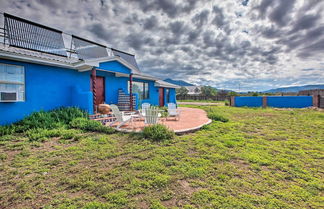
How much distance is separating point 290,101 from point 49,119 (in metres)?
26.0

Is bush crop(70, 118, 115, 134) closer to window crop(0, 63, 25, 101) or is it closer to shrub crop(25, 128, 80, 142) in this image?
shrub crop(25, 128, 80, 142)

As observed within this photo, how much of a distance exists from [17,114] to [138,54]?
1220cm

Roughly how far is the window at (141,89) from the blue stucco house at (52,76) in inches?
52.4

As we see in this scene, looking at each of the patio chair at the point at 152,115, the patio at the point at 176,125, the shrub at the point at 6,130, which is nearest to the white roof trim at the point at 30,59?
the shrub at the point at 6,130

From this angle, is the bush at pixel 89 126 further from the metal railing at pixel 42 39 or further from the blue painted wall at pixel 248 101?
the blue painted wall at pixel 248 101

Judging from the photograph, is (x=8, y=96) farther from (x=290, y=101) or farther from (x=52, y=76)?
(x=290, y=101)

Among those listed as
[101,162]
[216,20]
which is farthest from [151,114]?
[216,20]

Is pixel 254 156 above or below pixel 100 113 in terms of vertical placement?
below

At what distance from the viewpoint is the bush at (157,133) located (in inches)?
192

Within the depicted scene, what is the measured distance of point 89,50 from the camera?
33.6 feet

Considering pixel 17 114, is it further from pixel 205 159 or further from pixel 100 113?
pixel 205 159

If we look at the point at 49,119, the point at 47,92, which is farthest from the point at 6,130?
the point at 47,92

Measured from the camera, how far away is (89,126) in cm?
613

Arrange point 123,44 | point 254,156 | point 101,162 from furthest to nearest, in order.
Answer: point 123,44
point 254,156
point 101,162
